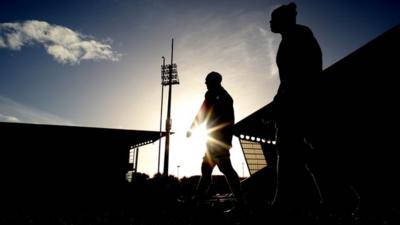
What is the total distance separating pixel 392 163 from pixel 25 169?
66.6ft

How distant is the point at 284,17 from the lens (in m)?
3.00

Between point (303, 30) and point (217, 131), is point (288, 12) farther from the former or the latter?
point (217, 131)

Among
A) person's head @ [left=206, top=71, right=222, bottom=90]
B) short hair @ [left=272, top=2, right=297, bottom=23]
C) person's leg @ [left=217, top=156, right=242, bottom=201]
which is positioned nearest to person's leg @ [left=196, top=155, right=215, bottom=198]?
person's leg @ [left=217, top=156, right=242, bottom=201]

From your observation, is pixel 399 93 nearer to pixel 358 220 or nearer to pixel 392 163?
pixel 392 163

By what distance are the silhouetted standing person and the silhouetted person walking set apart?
1.57 m

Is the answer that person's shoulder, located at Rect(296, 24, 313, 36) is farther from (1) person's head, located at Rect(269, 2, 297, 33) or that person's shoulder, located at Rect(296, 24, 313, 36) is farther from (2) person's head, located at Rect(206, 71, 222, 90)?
(2) person's head, located at Rect(206, 71, 222, 90)

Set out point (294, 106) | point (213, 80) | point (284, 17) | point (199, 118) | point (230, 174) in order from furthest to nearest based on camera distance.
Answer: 1. point (199, 118)
2. point (213, 80)
3. point (230, 174)
4. point (284, 17)
5. point (294, 106)

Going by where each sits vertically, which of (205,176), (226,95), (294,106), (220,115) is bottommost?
(205,176)

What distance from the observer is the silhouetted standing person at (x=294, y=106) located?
270cm

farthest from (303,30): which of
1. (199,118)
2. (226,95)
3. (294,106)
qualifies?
(199,118)

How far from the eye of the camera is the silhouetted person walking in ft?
14.1

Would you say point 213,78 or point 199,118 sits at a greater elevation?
point 213,78

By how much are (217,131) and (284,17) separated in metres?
2.20

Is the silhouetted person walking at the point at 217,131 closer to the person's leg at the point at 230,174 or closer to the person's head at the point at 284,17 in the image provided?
the person's leg at the point at 230,174
